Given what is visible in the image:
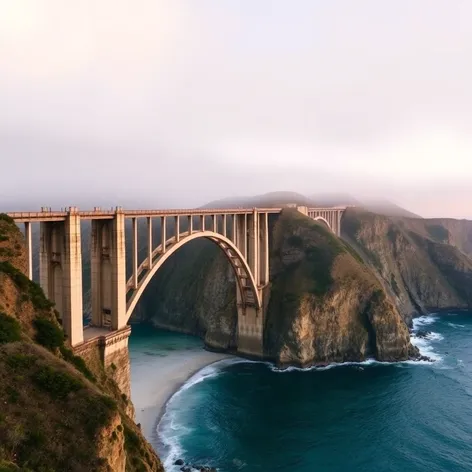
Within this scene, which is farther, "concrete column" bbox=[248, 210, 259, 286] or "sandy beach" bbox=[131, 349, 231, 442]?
"concrete column" bbox=[248, 210, 259, 286]

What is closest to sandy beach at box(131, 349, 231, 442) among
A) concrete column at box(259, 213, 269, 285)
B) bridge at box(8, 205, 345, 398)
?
bridge at box(8, 205, 345, 398)

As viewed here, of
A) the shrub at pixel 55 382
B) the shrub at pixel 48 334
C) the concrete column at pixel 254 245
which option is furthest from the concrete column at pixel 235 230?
the shrub at pixel 55 382

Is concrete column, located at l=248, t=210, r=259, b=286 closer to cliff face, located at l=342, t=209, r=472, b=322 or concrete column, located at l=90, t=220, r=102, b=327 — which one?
concrete column, located at l=90, t=220, r=102, b=327

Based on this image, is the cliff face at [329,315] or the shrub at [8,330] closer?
the shrub at [8,330]

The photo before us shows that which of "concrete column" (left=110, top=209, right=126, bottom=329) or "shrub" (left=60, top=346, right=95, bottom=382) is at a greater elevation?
"concrete column" (left=110, top=209, right=126, bottom=329)

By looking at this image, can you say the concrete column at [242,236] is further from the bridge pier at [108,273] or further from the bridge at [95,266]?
the bridge pier at [108,273]

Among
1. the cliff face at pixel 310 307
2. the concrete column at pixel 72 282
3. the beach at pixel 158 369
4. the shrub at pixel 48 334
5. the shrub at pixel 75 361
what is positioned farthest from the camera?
the cliff face at pixel 310 307
